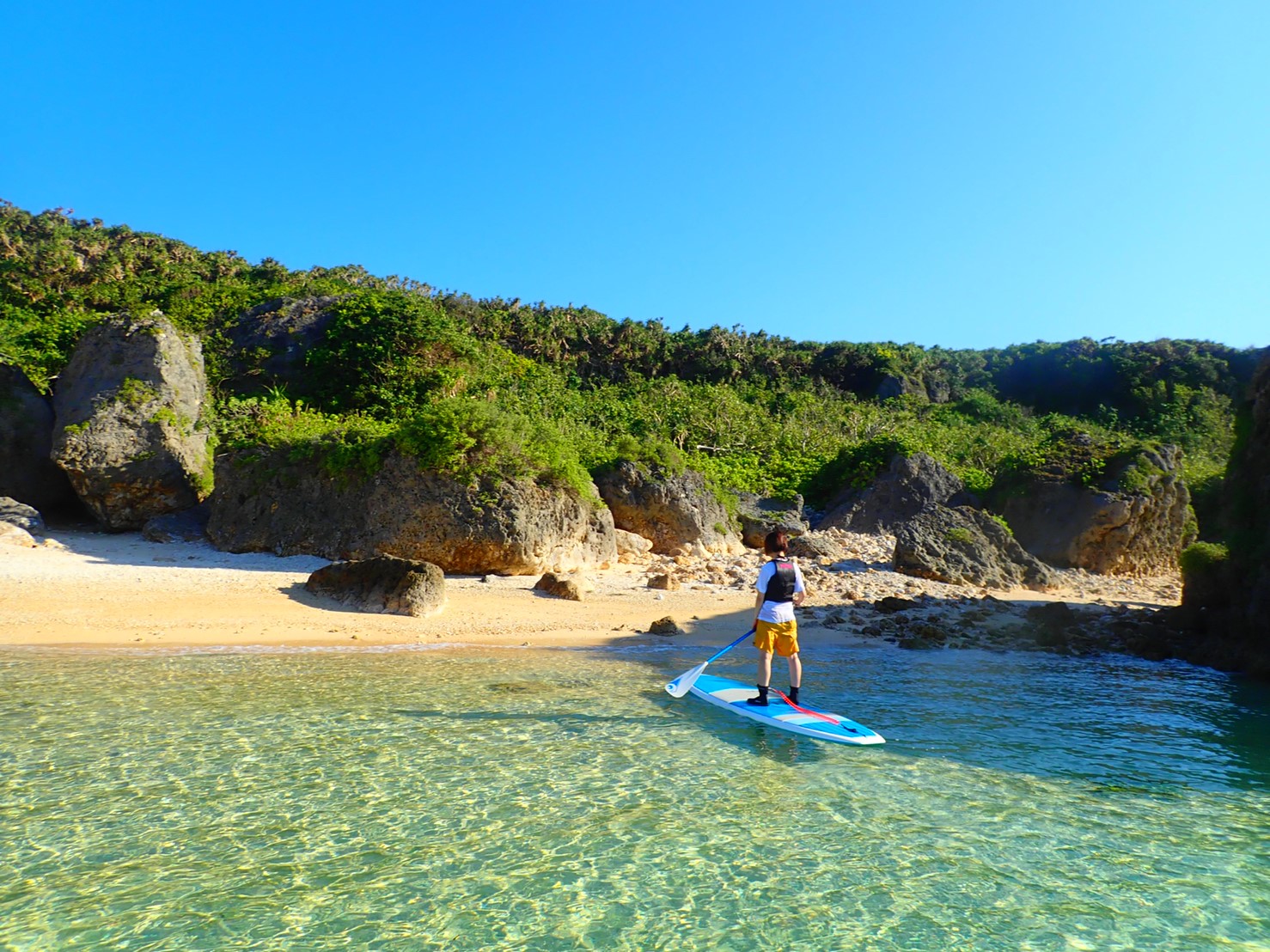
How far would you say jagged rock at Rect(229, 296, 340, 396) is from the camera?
28.6 meters

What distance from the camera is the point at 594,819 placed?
5387mm

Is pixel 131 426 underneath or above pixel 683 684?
above

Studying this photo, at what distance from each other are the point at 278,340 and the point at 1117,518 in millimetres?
29618

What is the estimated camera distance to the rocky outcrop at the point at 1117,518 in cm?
2019

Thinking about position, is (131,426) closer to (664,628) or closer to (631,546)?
(631,546)

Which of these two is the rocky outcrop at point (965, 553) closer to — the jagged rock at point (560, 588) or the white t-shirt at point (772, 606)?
the jagged rock at point (560, 588)

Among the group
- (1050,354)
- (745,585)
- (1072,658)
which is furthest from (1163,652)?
(1050,354)

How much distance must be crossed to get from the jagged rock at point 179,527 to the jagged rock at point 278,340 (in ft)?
35.9

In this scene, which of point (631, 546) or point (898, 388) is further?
point (898, 388)

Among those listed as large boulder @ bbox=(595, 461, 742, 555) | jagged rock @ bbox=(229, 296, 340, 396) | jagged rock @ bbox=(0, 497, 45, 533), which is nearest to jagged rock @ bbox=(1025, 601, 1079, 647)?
large boulder @ bbox=(595, 461, 742, 555)

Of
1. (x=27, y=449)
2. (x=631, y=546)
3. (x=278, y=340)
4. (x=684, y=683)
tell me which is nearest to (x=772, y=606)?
(x=684, y=683)

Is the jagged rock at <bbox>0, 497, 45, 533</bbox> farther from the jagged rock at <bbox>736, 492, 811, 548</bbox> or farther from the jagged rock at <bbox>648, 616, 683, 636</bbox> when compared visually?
the jagged rock at <bbox>736, 492, 811, 548</bbox>

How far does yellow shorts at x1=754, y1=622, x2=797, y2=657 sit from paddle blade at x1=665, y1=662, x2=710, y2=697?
0.85 meters

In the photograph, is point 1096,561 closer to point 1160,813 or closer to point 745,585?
point 745,585
